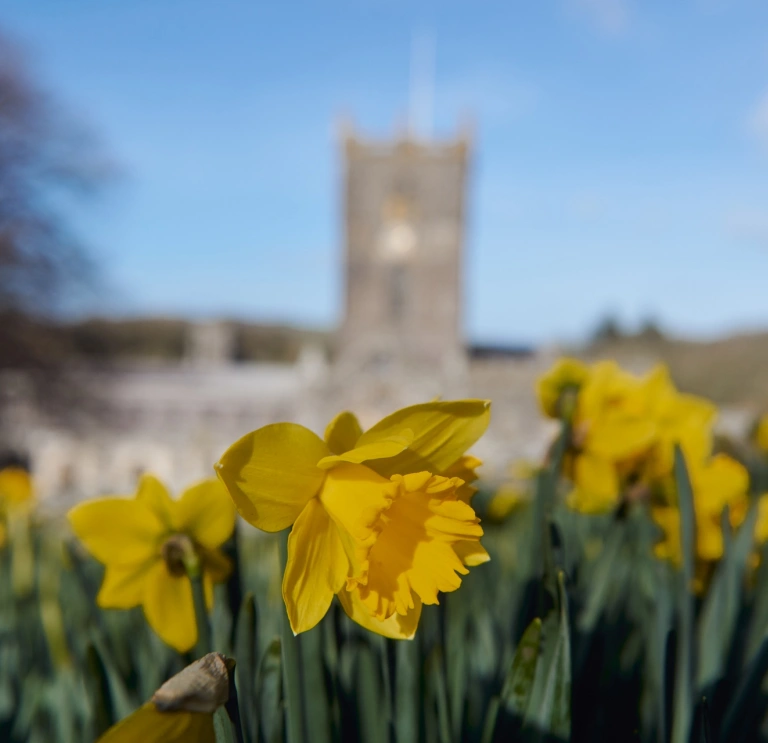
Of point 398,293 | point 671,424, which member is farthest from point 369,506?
point 398,293

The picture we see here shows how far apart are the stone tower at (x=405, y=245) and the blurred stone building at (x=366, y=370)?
0.8 inches

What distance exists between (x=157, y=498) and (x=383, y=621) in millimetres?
181

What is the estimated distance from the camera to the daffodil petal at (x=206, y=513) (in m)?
0.45

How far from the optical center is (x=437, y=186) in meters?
14.1

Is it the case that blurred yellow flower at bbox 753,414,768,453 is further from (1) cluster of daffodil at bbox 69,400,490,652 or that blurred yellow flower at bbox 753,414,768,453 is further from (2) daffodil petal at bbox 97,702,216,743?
(2) daffodil petal at bbox 97,702,216,743

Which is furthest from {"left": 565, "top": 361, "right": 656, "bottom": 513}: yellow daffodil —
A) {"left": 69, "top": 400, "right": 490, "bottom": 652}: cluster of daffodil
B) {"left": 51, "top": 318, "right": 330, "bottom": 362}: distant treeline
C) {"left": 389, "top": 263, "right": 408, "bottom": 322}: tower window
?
{"left": 51, "top": 318, "right": 330, "bottom": 362}: distant treeline

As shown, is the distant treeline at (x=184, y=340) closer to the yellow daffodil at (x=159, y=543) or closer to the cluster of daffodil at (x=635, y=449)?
the cluster of daffodil at (x=635, y=449)

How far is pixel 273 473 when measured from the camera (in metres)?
0.33

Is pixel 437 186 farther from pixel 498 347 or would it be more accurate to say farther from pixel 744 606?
pixel 744 606

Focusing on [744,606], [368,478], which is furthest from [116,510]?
[744,606]

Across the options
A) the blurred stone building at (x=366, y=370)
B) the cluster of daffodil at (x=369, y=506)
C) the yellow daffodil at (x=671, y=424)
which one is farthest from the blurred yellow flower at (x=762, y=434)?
the blurred stone building at (x=366, y=370)

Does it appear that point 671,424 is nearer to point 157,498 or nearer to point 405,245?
point 157,498

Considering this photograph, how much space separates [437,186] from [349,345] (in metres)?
3.55

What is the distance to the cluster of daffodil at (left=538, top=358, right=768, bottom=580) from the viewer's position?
23.5 inches
